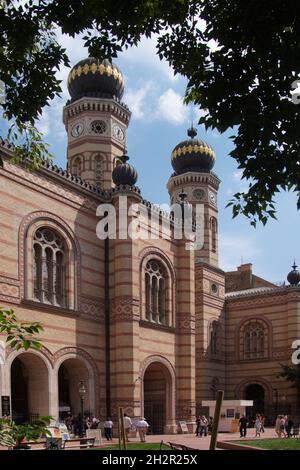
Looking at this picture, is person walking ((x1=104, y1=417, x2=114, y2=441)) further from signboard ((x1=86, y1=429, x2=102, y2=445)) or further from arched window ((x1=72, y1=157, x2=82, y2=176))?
arched window ((x1=72, y1=157, x2=82, y2=176))

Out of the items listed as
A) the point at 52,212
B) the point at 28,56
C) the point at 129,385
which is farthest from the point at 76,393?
the point at 28,56

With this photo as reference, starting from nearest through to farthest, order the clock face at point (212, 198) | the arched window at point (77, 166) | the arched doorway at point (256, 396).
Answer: the arched window at point (77, 166) → the arched doorway at point (256, 396) → the clock face at point (212, 198)

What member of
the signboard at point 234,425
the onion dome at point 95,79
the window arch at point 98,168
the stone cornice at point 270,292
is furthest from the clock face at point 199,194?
the signboard at point 234,425

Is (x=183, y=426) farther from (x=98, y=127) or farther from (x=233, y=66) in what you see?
(x=233, y=66)

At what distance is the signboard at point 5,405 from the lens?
21250 millimetres

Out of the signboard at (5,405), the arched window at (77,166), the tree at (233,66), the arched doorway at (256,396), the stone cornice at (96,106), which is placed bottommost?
the arched doorway at (256,396)

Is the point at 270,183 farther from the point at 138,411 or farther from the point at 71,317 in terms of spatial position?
the point at 138,411

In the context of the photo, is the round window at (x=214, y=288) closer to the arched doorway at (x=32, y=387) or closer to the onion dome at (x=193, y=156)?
the onion dome at (x=193, y=156)

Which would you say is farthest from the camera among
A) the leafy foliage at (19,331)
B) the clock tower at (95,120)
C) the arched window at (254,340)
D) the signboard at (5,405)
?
the arched window at (254,340)

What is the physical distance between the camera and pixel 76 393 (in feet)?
86.9

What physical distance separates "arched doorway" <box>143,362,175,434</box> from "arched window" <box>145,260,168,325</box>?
218cm

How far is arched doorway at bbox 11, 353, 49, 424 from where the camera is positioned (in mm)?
23672

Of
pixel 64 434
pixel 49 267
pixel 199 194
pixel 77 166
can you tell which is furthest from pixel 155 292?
pixel 199 194

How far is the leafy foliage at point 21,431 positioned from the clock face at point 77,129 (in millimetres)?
29641
